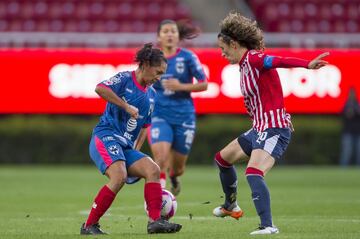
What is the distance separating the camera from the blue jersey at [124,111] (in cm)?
927

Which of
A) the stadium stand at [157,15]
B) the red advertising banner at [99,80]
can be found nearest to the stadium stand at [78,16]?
the stadium stand at [157,15]

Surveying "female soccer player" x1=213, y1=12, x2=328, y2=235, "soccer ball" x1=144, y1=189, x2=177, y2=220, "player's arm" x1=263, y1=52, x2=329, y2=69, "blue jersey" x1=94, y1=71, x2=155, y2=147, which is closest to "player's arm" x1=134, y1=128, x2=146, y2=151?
"blue jersey" x1=94, y1=71, x2=155, y2=147

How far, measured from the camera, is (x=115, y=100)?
9.06 meters

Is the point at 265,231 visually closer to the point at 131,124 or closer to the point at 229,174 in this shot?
the point at 229,174

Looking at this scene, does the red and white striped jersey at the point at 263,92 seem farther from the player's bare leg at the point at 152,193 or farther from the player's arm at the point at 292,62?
the player's bare leg at the point at 152,193

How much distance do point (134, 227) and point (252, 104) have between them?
6.14 feet

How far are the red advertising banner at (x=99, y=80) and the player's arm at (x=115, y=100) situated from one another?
11.7 m

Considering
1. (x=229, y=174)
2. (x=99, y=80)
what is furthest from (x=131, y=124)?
(x=99, y=80)

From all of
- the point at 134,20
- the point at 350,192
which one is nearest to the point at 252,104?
the point at 350,192

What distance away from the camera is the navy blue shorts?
13.6m

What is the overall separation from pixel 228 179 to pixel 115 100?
174cm

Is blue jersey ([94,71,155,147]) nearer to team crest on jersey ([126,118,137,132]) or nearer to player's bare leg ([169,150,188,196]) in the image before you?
team crest on jersey ([126,118,137,132])

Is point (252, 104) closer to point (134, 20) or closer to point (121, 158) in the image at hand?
point (121, 158)

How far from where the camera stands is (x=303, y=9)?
2564 cm
